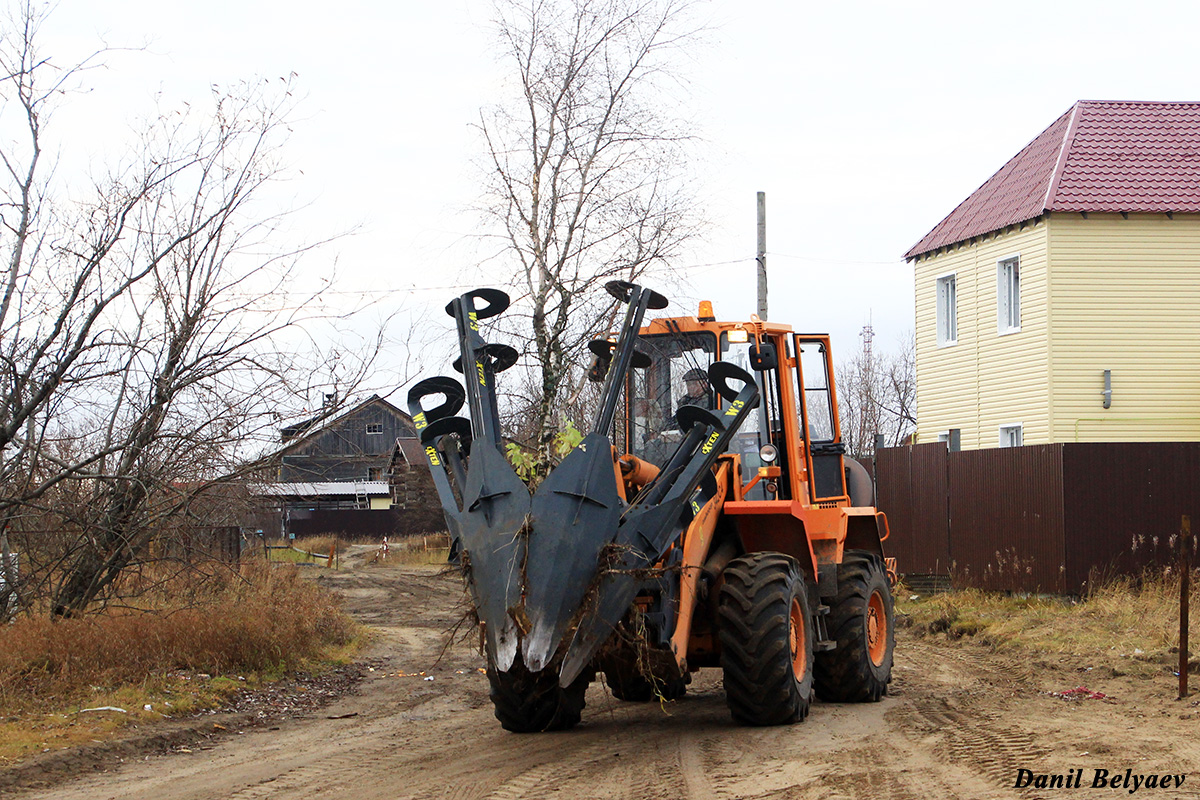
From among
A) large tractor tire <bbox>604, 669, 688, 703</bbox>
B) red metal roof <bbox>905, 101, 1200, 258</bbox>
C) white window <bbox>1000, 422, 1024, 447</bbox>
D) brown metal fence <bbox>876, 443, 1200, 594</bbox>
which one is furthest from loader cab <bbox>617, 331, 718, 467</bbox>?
white window <bbox>1000, 422, 1024, 447</bbox>

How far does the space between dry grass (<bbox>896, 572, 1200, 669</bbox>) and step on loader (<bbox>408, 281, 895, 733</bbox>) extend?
3.17 m

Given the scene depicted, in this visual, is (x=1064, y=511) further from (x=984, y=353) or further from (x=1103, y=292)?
(x=984, y=353)

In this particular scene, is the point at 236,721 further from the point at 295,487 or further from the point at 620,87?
the point at 620,87

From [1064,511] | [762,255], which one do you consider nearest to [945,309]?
[762,255]

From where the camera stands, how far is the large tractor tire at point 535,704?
355 inches

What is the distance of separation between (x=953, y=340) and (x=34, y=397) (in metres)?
20.7

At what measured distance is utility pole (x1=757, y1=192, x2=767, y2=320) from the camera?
2350 centimetres

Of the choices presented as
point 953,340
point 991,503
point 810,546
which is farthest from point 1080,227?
point 810,546

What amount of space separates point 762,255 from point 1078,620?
1043 cm

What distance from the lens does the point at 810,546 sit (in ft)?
32.9

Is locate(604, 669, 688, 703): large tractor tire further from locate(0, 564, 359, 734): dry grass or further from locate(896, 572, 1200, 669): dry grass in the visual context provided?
locate(896, 572, 1200, 669): dry grass

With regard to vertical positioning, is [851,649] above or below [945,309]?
below

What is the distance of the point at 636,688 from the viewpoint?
10.8 metres

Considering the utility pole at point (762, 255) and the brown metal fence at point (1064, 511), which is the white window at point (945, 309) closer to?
the utility pole at point (762, 255)
